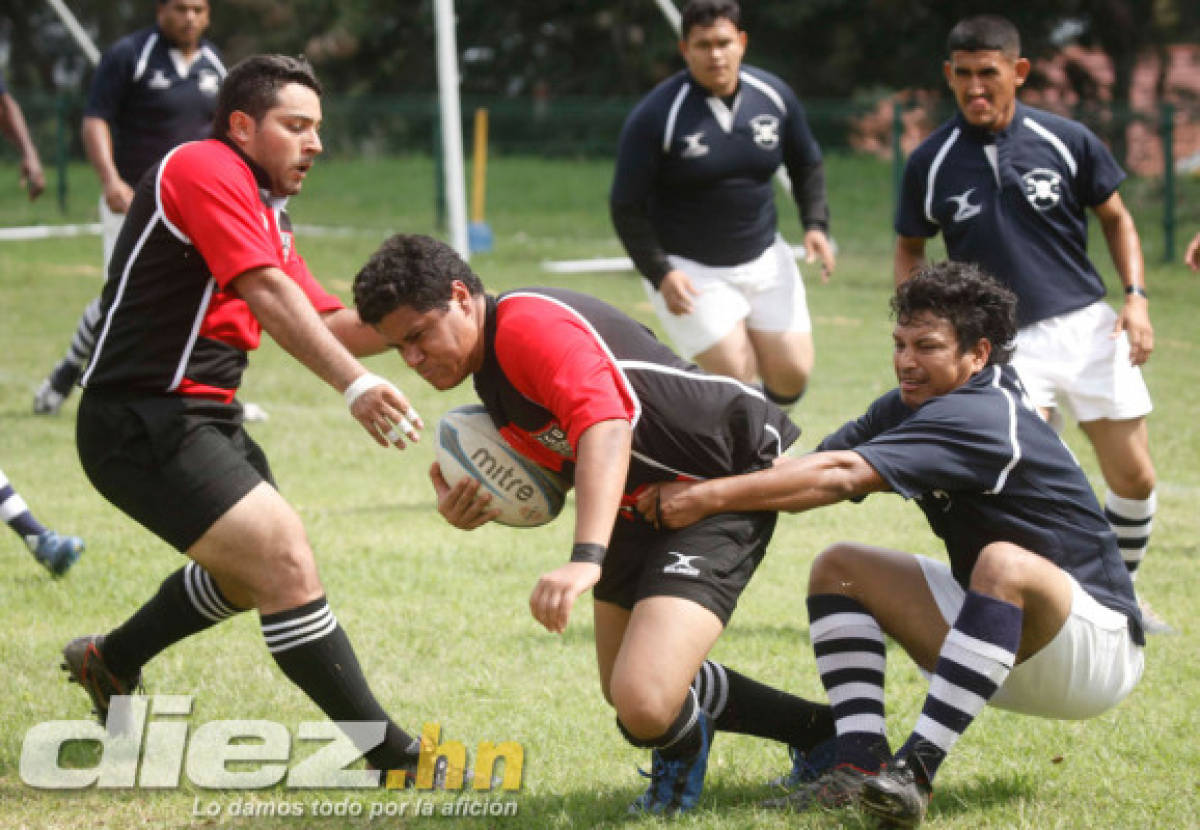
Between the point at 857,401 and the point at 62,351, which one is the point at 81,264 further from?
the point at 857,401

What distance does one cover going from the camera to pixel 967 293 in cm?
417

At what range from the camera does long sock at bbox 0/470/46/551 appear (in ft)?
20.7

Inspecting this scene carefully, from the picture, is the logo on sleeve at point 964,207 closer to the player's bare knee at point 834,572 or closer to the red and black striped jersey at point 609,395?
the red and black striped jersey at point 609,395

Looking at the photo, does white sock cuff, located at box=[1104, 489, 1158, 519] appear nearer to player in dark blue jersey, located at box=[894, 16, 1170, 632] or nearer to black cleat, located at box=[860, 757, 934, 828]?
player in dark blue jersey, located at box=[894, 16, 1170, 632]

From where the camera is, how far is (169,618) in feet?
15.1

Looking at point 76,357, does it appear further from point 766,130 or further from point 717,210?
point 766,130

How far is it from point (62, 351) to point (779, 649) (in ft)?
27.0

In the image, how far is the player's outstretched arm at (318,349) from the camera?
391 centimetres

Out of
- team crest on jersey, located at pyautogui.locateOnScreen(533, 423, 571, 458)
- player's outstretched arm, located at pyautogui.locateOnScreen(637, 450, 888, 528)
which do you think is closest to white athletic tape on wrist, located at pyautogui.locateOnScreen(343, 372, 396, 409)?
team crest on jersey, located at pyautogui.locateOnScreen(533, 423, 571, 458)

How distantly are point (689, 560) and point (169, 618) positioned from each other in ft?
4.96

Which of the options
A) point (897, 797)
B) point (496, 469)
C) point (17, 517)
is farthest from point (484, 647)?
point (897, 797)

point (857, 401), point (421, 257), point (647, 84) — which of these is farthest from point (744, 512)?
point (647, 84)

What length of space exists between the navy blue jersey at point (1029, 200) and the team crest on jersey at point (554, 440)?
7.80 ft

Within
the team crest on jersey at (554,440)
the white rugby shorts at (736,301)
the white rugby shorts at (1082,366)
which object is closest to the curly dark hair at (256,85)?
the team crest on jersey at (554,440)
